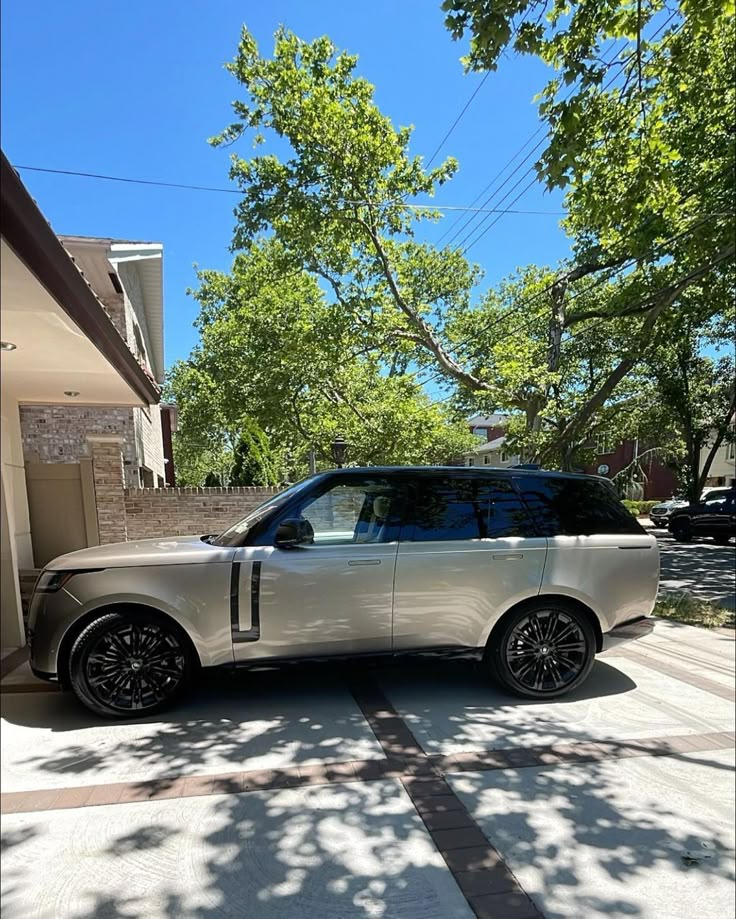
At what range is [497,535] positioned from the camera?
344 centimetres

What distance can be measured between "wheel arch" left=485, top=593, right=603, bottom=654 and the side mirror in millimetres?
1419

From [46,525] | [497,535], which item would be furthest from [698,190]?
[46,525]

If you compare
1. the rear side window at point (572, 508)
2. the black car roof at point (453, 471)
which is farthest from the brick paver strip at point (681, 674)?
the black car roof at point (453, 471)

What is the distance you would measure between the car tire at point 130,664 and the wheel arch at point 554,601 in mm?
2001

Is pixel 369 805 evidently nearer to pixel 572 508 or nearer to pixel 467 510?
pixel 467 510

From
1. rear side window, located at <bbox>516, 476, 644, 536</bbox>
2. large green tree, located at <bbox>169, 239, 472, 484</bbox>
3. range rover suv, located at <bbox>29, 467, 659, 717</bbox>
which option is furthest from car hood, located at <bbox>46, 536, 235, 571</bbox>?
large green tree, located at <bbox>169, 239, 472, 484</bbox>

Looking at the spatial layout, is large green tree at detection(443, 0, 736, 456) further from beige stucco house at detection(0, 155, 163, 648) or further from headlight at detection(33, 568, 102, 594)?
headlight at detection(33, 568, 102, 594)

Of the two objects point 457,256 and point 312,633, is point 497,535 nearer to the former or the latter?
point 312,633

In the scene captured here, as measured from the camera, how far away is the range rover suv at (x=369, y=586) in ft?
9.56

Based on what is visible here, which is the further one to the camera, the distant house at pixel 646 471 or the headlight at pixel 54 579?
the distant house at pixel 646 471

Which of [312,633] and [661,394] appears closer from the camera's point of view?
[312,633]

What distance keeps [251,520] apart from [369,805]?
5.72ft

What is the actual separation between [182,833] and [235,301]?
1750 cm

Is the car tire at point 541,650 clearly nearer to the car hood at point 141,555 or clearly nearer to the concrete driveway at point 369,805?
the concrete driveway at point 369,805
